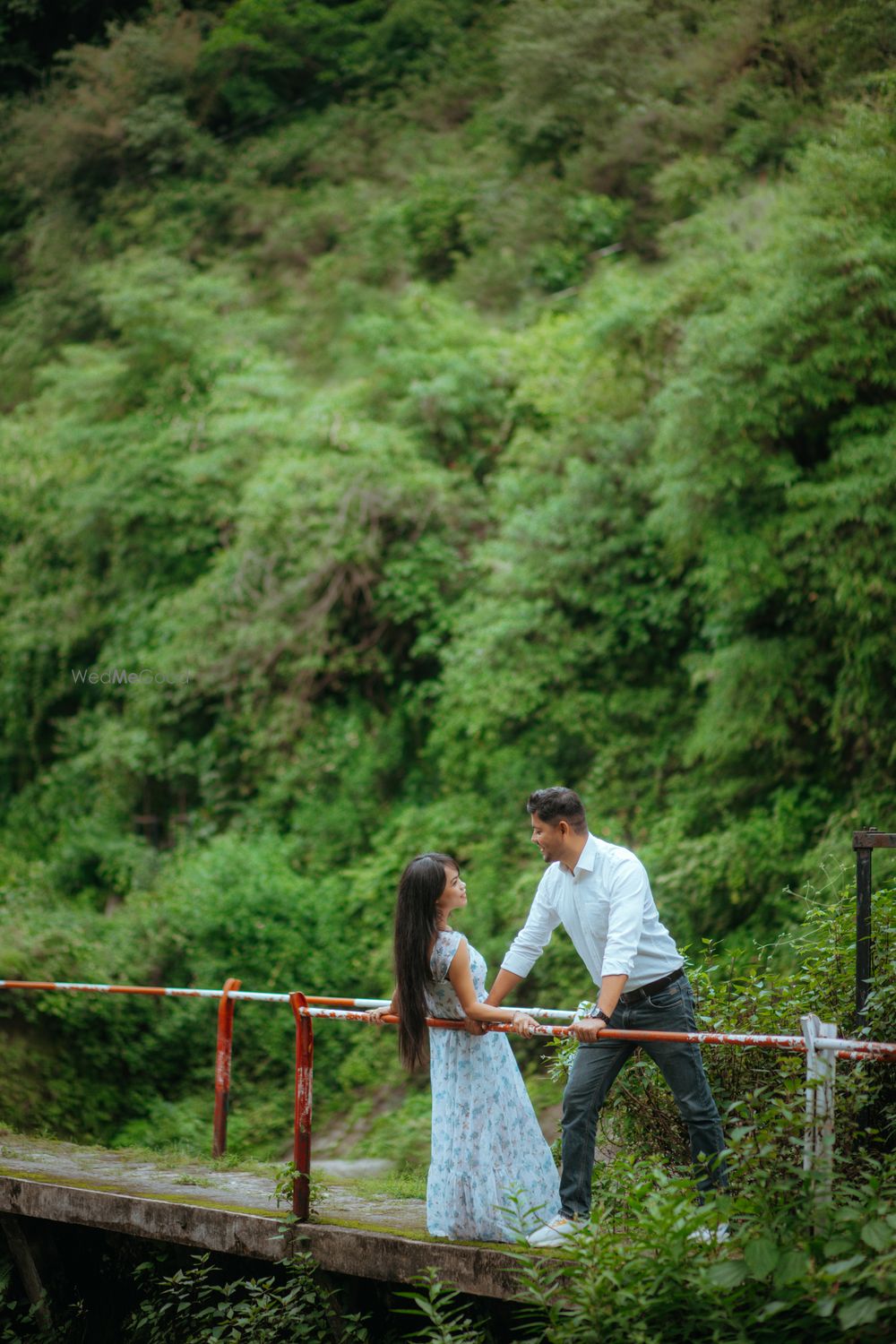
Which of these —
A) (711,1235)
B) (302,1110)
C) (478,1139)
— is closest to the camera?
(711,1235)

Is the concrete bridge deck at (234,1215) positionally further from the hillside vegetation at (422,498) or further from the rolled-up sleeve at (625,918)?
the hillside vegetation at (422,498)

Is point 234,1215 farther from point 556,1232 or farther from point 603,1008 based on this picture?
point 603,1008

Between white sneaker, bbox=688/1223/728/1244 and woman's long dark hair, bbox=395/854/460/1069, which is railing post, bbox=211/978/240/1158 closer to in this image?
woman's long dark hair, bbox=395/854/460/1069

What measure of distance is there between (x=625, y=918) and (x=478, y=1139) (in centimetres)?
94

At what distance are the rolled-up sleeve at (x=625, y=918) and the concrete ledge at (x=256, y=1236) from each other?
1.02m

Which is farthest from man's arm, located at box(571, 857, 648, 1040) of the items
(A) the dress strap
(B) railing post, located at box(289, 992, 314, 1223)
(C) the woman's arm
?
(B) railing post, located at box(289, 992, 314, 1223)

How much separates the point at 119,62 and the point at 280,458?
44.2 feet

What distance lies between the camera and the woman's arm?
4121mm

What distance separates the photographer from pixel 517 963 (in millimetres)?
4512

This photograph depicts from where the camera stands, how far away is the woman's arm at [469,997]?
412 cm

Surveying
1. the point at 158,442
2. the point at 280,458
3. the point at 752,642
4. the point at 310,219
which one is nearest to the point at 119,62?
the point at 310,219

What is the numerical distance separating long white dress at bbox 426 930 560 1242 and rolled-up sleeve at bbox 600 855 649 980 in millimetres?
521
